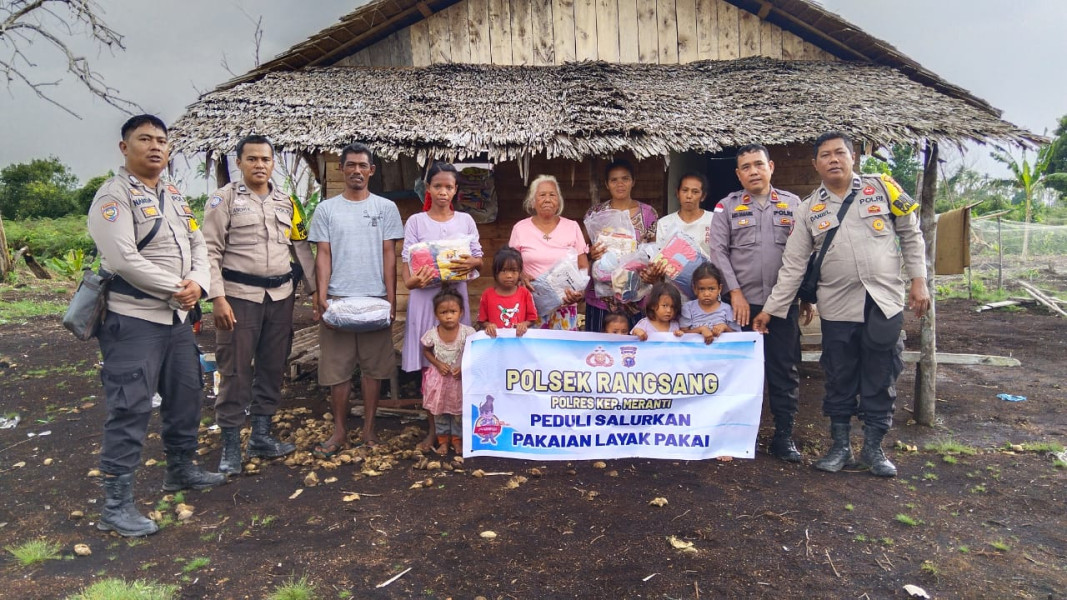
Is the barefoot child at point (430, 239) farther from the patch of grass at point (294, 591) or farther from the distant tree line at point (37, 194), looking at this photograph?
the distant tree line at point (37, 194)

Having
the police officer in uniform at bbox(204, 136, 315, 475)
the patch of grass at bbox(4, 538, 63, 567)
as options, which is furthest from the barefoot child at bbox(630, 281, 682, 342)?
the patch of grass at bbox(4, 538, 63, 567)

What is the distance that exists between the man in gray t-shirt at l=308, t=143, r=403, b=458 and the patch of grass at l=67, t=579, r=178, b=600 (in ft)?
5.24

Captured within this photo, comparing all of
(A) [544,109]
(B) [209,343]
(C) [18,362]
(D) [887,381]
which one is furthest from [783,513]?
(C) [18,362]

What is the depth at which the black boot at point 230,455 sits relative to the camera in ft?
13.1

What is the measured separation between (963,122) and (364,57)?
20.6ft

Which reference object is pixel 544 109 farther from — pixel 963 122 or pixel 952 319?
pixel 952 319

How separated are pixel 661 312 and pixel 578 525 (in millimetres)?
1420

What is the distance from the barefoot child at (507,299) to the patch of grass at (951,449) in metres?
3.06

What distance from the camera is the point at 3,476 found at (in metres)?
4.28

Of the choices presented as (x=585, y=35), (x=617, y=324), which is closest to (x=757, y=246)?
(x=617, y=324)

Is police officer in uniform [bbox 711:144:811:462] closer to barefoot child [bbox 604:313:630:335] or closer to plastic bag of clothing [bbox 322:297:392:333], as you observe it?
barefoot child [bbox 604:313:630:335]

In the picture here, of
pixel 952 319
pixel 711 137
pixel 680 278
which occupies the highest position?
pixel 711 137

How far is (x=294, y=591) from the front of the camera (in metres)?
2.65

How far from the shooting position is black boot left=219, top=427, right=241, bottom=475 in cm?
399
